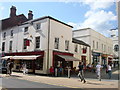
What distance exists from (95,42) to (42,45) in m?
15.4

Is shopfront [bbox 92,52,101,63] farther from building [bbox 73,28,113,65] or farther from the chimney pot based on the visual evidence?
the chimney pot

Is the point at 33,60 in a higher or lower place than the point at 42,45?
lower

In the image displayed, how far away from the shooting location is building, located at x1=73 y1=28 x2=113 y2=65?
2966cm

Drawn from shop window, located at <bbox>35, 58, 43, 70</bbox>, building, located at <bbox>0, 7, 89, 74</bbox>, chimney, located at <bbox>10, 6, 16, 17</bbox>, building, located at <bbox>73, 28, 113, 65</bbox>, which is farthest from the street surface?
chimney, located at <bbox>10, 6, 16, 17</bbox>

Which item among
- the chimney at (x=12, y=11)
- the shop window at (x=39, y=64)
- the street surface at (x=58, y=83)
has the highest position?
the chimney at (x=12, y=11)

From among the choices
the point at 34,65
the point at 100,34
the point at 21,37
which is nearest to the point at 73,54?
the point at 34,65

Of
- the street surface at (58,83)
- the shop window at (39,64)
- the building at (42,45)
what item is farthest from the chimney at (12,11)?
the street surface at (58,83)

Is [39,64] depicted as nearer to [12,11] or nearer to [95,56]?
[95,56]

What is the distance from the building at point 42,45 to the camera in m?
19.3

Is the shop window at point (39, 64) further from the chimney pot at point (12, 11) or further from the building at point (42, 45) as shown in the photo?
the chimney pot at point (12, 11)

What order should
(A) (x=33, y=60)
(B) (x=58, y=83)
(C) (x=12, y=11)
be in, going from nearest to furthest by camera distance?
(B) (x=58, y=83), (A) (x=33, y=60), (C) (x=12, y=11)

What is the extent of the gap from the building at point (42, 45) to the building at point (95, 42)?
6744 mm

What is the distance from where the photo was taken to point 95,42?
1232 inches

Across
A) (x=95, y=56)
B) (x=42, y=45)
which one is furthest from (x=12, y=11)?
(x=95, y=56)
